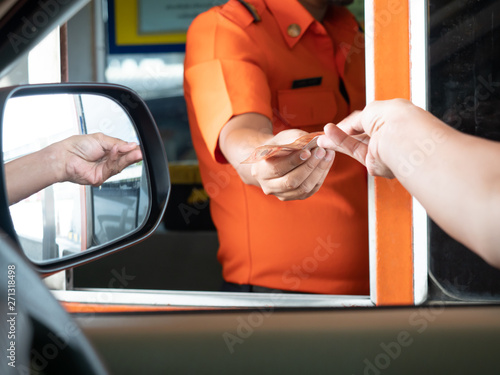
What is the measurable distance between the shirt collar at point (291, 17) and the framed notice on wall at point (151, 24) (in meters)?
1.50

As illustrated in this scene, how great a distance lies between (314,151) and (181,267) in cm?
179

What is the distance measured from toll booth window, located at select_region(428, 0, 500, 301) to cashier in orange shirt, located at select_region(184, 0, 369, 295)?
296mm

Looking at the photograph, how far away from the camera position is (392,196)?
1020 millimetres

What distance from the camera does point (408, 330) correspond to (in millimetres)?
869

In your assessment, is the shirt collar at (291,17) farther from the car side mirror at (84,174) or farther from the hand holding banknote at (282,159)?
the car side mirror at (84,174)

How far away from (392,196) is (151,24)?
214cm

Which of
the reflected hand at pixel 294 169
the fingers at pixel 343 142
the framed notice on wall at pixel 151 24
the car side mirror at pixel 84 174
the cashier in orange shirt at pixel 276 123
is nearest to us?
the car side mirror at pixel 84 174

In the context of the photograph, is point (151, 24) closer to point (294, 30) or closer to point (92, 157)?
point (294, 30)

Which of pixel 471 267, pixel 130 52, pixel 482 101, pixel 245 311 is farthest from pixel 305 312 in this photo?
pixel 130 52

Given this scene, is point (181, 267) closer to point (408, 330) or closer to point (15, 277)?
point (408, 330)

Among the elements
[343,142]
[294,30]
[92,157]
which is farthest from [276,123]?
[92,157]

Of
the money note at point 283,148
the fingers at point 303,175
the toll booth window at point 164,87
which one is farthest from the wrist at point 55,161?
the toll booth window at point 164,87

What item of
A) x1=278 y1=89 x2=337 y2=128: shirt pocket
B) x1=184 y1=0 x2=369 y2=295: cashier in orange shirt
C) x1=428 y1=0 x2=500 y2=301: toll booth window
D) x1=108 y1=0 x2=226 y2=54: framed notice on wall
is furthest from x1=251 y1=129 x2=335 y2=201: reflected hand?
x1=108 y1=0 x2=226 y2=54: framed notice on wall

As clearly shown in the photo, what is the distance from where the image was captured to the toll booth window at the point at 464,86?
972mm
